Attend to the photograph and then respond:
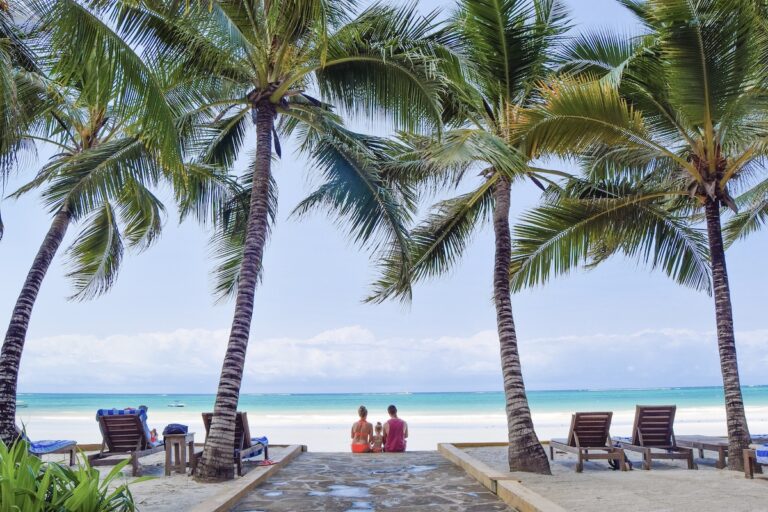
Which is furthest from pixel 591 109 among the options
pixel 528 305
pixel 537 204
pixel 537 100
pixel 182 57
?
pixel 528 305

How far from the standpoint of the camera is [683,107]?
29.3 feet

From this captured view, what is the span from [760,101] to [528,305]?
90525 millimetres

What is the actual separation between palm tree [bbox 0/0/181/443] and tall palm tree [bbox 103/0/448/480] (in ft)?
4.21

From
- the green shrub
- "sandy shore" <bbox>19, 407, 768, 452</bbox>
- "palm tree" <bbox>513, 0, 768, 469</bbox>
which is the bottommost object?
"sandy shore" <bbox>19, 407, 768, 452</bbox>

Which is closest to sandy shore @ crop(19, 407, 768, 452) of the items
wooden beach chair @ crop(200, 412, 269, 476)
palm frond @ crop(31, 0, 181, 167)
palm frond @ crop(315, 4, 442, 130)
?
wooden beach chair @ crop(200, 412, 269, 476)

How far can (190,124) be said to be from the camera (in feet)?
34.1

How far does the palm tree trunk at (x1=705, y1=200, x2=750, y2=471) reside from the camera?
345 inches

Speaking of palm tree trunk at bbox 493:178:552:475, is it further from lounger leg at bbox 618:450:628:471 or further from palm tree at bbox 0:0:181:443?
palm tree at bbox 0:0:181:443

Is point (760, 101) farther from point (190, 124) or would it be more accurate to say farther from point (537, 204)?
point (190, 124)

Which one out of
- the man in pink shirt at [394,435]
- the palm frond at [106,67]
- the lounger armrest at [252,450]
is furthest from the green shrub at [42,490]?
the man in pink shirt at [394,435]

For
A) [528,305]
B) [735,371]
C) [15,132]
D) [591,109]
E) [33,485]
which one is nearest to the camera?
[33,485]

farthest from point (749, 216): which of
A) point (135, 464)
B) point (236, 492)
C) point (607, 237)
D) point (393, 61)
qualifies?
point (135, 464)

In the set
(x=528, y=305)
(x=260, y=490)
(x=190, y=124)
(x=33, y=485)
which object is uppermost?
(x=528, y=305)

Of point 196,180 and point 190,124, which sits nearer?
point 190,124
